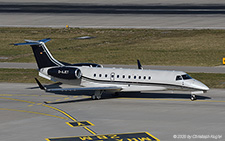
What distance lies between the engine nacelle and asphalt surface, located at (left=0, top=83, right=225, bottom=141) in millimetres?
2046

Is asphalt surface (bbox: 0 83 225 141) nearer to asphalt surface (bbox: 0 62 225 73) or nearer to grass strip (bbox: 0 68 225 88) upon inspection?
grass strip (bbox: 0 68 225 88)

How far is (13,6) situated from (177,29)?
148 ft

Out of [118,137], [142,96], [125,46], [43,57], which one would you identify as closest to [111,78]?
[142,96]

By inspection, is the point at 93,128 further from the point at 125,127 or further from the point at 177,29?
the point at 177,29

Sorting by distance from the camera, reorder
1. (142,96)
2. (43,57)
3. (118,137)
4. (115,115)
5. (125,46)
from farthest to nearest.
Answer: (125,46) < (43,57) < (142,96) < (115,115) < (118,137)

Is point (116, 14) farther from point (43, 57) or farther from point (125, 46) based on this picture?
point (43, 57)

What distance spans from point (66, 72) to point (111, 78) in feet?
14.3

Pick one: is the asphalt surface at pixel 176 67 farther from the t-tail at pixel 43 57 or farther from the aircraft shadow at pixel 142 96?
the t-tail at pixel 43 57

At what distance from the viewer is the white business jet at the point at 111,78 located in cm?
4062

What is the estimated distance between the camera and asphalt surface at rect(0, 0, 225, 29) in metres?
85.7

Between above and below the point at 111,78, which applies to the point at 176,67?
above

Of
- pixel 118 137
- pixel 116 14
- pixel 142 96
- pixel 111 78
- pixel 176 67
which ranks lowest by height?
pixel 118 137

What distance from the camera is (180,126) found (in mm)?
32344

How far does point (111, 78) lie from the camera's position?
42688 mm
